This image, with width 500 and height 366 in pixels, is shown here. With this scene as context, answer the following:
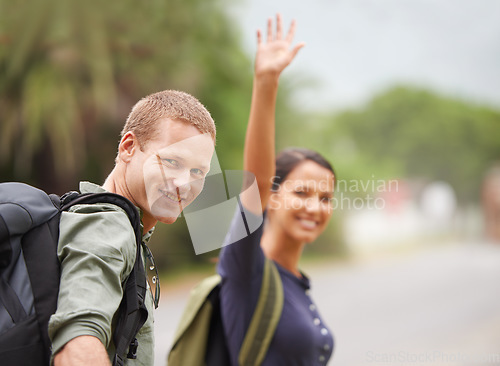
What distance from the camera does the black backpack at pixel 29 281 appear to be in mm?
928

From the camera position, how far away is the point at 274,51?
1.78m

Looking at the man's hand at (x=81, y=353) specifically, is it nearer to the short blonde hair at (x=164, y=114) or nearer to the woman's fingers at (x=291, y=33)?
the short blonde hair at (x=164, y=114)

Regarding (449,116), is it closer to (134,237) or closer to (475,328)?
(475,328)

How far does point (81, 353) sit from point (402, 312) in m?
11.4

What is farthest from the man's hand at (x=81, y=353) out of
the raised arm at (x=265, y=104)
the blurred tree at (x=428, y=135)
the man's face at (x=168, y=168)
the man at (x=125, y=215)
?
the blurred tree at (x=428, y=135)

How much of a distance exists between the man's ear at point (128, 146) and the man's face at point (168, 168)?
11 millimetres

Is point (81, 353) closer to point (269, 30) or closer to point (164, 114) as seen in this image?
point (164, 114)

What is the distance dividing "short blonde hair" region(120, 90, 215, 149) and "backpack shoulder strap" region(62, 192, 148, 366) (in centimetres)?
17

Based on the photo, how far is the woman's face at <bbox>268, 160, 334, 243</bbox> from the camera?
2221 mm

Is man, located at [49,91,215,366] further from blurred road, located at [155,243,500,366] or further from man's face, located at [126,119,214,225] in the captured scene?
blurred road, located at [155,243,500,366]

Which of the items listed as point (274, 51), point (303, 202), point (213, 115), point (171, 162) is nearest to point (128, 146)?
point (171, 162)

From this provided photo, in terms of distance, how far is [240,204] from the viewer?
188cm

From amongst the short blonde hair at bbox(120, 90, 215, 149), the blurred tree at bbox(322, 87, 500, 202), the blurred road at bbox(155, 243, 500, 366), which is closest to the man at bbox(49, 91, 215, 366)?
the short blonde hair at bbox(120, 90, 215, 149)

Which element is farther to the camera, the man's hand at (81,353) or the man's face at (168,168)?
the man's face at (168,168)
